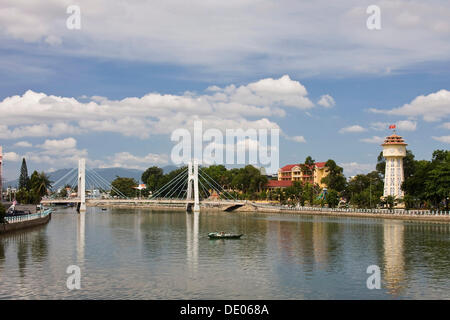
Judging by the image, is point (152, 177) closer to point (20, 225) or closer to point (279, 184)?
point (279, 184)

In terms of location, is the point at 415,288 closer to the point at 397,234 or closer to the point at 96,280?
the point at 96,280

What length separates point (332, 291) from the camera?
88.8 feet

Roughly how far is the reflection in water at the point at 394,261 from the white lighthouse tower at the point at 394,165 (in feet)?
126

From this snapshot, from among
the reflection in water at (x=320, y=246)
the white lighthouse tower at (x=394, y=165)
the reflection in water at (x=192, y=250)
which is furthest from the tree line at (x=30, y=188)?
the white lighthouse tower at (x=394, y=165)

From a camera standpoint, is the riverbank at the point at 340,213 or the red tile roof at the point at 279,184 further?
the red tile roof at the point at 279,184

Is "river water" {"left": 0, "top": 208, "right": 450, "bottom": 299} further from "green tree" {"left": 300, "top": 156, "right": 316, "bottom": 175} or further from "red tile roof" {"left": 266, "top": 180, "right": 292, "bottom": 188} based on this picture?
"red tile roof" {"left": 266, "top": 180, "right": 292, "bottom": 188}

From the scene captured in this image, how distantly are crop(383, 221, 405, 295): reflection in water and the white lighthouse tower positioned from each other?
38369 mm

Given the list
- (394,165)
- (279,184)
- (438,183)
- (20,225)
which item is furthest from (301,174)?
(20,225)

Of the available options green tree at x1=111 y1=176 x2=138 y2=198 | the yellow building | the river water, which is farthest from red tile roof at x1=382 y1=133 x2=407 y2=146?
green tree at x1=111 y1=176 x2=138 y2=198

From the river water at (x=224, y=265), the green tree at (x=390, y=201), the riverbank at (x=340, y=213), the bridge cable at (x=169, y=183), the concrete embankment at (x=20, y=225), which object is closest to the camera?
the river water at (x=224, y=265)

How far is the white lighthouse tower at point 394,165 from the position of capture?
97.2m

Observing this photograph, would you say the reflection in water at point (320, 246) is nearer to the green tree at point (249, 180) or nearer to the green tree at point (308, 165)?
the green tree at point (308, 165)

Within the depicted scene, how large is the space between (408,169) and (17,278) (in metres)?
97.5
